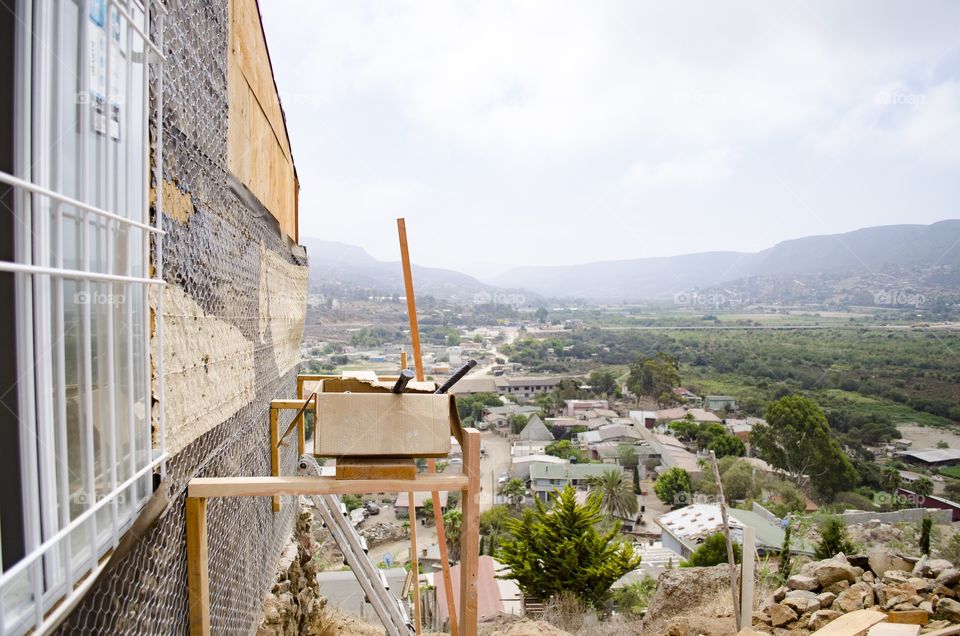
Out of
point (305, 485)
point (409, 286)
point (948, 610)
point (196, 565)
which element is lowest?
point (948, 610)

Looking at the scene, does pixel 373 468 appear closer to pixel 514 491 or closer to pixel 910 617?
pixel 910 617

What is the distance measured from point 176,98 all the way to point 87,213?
0.64 metres

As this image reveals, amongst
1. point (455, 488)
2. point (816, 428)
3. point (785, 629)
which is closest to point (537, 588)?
point (785, 629)

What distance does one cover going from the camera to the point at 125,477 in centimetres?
120

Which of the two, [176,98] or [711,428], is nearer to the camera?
[176,98]

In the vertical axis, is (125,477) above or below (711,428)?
above

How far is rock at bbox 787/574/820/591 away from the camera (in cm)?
441

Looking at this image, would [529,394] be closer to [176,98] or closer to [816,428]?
[816,428]

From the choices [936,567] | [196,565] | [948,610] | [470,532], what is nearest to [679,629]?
[948,610]

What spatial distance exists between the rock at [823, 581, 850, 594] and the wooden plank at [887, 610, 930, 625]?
858 millimetres

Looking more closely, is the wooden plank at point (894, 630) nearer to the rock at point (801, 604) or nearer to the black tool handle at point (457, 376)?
the rock at point (801, 604)

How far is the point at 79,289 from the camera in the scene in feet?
3.37

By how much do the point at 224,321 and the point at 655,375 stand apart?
120ft

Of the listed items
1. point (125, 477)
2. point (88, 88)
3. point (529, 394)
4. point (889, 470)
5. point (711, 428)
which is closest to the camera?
point (88, 88)
